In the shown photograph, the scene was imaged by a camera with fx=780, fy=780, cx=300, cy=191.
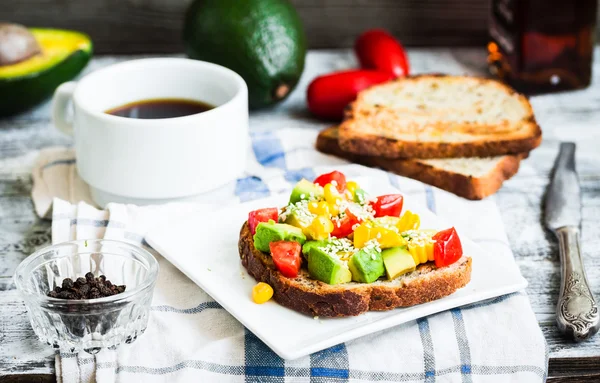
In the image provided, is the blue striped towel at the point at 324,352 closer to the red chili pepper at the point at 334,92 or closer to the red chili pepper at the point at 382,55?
the red chili pepper at the point at 334,92

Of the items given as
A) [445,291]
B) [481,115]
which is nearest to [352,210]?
[445,291]

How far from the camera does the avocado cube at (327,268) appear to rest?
50.6 inches

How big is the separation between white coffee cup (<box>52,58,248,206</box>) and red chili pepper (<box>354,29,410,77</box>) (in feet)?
2.75

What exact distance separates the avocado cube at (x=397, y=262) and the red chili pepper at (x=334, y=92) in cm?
102

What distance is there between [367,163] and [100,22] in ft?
4.37

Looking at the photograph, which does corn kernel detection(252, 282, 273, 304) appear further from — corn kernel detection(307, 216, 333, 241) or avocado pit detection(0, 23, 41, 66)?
avocado pit detection(0, 23, 41, 66)

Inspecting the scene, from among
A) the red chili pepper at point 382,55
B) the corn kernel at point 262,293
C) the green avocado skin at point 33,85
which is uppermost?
the corn kernel at point 262,293

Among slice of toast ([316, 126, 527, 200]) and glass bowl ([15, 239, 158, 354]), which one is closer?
glass bowl ([15, 239, 158, 354])

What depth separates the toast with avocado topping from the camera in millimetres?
1281

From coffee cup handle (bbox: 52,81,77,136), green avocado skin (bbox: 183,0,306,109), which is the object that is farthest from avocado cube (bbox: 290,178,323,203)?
green avocado skin (bbox: 183,0,306,109)

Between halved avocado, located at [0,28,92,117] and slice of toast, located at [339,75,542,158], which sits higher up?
slice of toast, located at [339,75,542,158]

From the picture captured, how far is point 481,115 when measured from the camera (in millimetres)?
2148

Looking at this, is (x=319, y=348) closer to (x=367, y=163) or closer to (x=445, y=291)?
(x=445, y=291)

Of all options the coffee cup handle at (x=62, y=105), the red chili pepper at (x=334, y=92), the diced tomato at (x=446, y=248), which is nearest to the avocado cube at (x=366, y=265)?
the diced tomato at (x=446, y=248)
